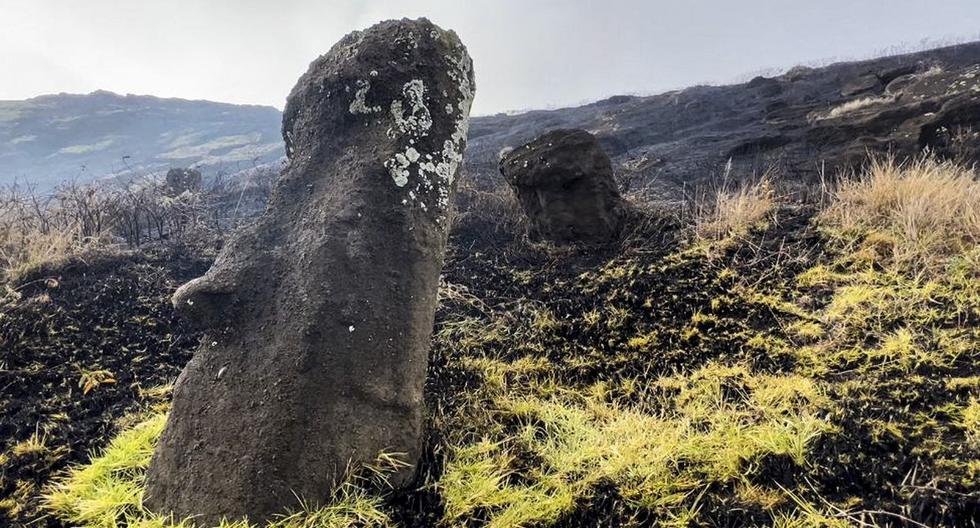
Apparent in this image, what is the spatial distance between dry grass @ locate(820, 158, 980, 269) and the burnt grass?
332 mm

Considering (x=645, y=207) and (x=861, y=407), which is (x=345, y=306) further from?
(x=645, y=207)

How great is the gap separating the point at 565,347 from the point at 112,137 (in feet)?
160

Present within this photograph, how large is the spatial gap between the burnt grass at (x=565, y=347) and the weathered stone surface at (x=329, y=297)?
408 millimetres

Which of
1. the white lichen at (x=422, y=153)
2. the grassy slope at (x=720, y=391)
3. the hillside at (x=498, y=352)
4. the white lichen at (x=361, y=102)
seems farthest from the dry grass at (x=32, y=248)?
the white lichen at (x=422, y=153)

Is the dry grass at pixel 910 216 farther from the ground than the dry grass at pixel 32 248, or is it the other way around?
the dry grass at pixel 32 248

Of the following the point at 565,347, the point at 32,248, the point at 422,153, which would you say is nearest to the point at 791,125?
the point at 565,347

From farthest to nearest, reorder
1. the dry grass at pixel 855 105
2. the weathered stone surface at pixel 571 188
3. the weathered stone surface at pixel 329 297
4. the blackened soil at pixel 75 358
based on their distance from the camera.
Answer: the dry grass at pixel 855 105
the weathered stone surface at pixel 571 188
the blackened soil at pixel 75 358
the weathered stone surface at pixel 329 297

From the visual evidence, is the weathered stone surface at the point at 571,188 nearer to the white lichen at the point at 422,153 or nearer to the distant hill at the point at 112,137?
the white lichen at the point at 422,153

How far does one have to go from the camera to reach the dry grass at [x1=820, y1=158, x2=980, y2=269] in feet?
11.8

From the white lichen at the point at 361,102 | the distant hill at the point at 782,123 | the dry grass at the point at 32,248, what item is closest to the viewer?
the white lichen at the point at 361,102

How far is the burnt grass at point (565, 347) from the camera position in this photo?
75.2 inches

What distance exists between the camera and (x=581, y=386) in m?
2.99

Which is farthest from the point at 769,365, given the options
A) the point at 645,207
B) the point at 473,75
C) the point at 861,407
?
the point at 645,207

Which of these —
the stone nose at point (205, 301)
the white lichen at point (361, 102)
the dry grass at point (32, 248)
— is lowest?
the stone nose at point (205, 301)
